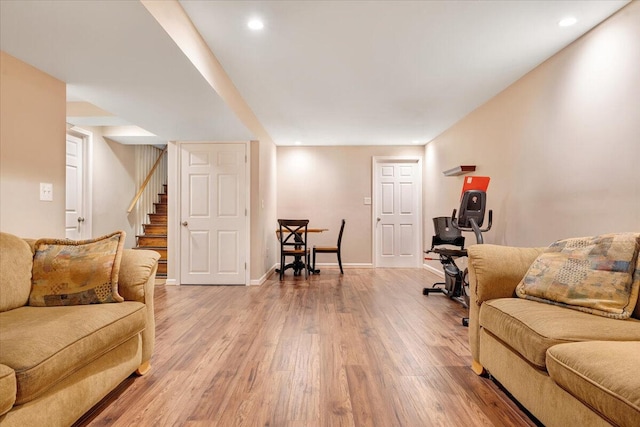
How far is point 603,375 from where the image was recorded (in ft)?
3.47

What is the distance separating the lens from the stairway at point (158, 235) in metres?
5.38

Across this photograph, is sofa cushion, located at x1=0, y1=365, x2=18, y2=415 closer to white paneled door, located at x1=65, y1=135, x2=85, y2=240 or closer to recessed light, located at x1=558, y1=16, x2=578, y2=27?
recessed light, located at x1=558, y1=16, x2=578, y2=27

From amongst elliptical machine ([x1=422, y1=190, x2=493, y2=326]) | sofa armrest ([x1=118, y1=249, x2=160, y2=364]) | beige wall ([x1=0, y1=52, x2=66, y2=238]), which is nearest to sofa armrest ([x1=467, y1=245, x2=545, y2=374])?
elliptical machine ([x1=422, y1=190, x2=493, y2=326])

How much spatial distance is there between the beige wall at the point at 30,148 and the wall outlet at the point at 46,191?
25 mm

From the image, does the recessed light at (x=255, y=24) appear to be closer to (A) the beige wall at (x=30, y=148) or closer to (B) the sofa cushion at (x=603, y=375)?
(A) the beige wall at (x=30, y=148)

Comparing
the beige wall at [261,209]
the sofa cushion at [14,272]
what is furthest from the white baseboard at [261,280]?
the sofa cushion at [14,272]

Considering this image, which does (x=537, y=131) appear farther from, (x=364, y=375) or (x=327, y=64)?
(x=364, y=375)

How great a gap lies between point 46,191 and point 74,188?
2.54 meters

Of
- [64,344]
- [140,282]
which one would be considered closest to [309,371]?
[140,282]

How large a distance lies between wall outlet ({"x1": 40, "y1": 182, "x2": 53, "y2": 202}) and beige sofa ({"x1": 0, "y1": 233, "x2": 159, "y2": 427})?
69 cm

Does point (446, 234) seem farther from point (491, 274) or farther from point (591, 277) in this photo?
point (591, 277)

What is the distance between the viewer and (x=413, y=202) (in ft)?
20.3

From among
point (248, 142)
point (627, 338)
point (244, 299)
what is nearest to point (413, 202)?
point (248, 142)

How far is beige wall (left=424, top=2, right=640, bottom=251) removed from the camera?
2.03 meters
